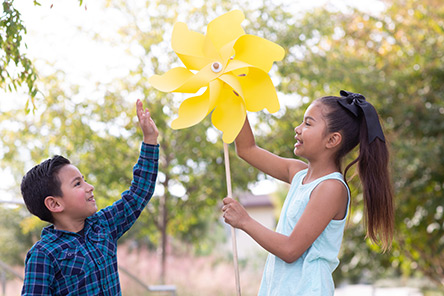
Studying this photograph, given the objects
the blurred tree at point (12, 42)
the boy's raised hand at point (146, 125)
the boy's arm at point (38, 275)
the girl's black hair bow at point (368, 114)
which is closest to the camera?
the boy's arm at point (38, 275)

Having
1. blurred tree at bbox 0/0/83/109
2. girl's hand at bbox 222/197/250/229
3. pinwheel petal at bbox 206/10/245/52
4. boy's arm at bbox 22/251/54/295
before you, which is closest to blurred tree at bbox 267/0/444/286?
blurred tree at bbox 0/0/83/109

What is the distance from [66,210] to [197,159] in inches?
169

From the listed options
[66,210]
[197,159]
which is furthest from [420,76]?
[66,210]

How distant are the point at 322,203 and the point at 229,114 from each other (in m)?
0.62

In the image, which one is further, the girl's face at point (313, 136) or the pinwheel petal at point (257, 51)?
the pinwheel petal at point (257, 51)

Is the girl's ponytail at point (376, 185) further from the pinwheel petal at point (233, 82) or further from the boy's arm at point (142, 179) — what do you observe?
the boy's arm at point (142, 179)

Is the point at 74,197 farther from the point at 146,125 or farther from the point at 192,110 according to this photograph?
the point at 192,110

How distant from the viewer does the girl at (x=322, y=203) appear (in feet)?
6.91

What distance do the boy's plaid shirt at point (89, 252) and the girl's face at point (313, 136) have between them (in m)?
0.60

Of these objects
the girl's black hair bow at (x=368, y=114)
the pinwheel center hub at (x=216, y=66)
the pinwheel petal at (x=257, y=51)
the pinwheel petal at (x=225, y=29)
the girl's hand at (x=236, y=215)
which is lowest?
the girl's hand at (x=236, y=215)

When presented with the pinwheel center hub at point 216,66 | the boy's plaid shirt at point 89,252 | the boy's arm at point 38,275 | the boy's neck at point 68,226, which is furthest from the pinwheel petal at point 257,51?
the boy's arm at point 38,275

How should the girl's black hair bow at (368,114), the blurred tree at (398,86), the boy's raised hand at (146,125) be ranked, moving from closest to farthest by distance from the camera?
the girl's black hair bow at (368,114) < the boy's raised hand at (146,125) < the blurred tree at (398,86)

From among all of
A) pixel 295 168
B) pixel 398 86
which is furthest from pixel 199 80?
pixel 398 86

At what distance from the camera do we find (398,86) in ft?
24.7
